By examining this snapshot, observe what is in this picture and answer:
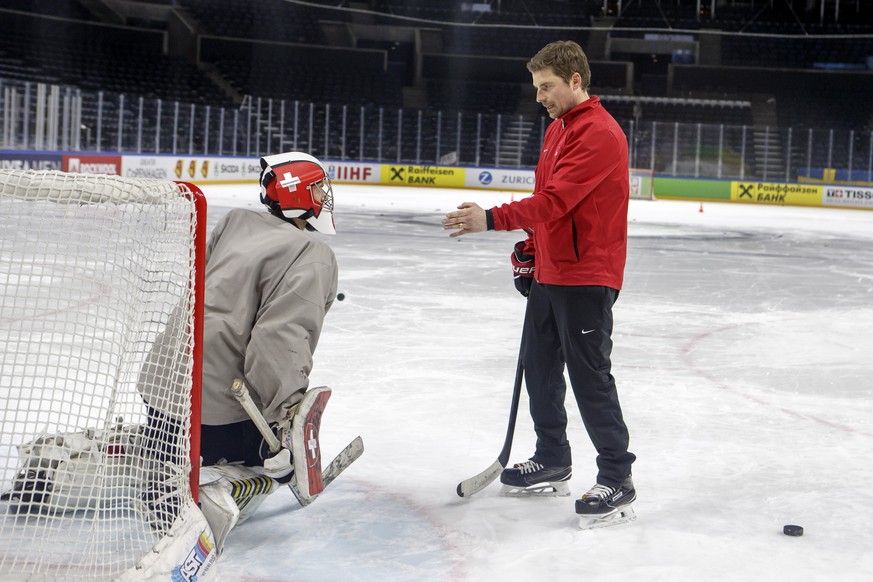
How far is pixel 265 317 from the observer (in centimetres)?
251

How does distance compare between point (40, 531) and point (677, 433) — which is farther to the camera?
point (677, 433)

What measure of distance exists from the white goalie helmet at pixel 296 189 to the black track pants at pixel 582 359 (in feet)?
2.38

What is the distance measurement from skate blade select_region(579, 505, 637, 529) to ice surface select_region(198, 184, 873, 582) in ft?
0.09

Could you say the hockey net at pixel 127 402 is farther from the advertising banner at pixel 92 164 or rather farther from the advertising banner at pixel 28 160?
the advertising banner at pixel 92 164

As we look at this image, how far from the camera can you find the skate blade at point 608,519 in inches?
116

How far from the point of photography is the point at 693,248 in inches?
461

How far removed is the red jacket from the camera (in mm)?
2836

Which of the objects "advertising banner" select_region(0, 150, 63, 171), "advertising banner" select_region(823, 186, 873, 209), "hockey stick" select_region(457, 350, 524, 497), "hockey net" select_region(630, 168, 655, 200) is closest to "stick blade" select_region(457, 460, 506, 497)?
"hockey stick" select_region(457, 350, 524, 497)

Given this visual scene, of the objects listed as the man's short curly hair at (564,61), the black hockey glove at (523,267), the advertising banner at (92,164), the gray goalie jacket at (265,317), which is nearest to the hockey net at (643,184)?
the advertising banner at (92,164)

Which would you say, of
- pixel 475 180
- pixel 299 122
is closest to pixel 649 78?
pixel 475 180

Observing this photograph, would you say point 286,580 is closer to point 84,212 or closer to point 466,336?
point 84,212

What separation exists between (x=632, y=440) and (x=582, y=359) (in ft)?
3.33

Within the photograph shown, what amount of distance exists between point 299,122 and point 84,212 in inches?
884

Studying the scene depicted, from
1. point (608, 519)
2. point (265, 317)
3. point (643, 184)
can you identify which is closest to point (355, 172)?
point (643, 184)
